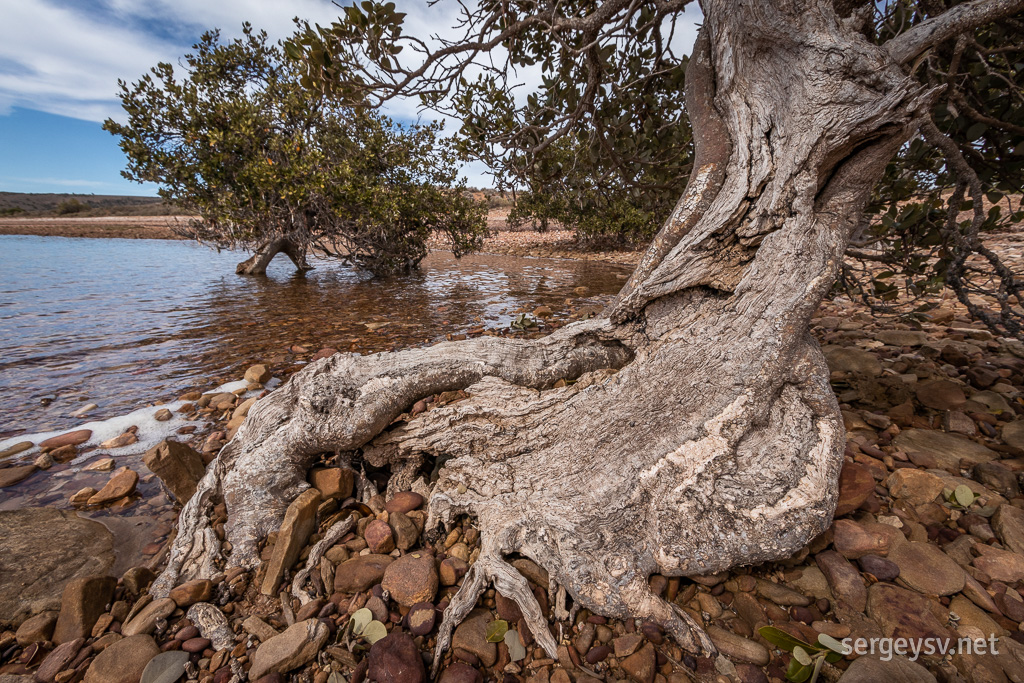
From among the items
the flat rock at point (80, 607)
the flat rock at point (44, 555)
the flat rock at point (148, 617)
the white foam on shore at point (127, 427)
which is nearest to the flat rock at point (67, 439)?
the white foam on shore at point (127, 427)

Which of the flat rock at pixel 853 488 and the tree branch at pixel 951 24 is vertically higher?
the tree branch at pixel 951 24

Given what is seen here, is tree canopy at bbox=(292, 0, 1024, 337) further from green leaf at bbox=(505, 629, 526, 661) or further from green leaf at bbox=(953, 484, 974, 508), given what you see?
green leaf at bbox=(505, 629, 526, 661)

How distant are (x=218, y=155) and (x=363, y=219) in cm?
456

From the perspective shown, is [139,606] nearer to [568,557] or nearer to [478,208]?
[568,557]

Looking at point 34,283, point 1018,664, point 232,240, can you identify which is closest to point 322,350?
point 1018,664

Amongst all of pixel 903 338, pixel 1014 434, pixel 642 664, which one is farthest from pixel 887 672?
pixel 903 338

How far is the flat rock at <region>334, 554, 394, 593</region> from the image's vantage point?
90.5 inches

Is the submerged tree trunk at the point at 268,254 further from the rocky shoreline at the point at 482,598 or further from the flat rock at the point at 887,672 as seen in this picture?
the flat rock at the point at 887,672

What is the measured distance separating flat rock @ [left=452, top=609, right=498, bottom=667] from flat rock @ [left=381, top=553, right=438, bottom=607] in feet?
0.94

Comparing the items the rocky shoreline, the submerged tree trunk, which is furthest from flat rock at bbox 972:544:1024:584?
the submerged tree trunk

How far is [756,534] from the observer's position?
1943 millimetres

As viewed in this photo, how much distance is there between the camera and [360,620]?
2.09 metres

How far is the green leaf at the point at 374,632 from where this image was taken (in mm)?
2008

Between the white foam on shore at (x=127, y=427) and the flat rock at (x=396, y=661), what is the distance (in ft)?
12.6
